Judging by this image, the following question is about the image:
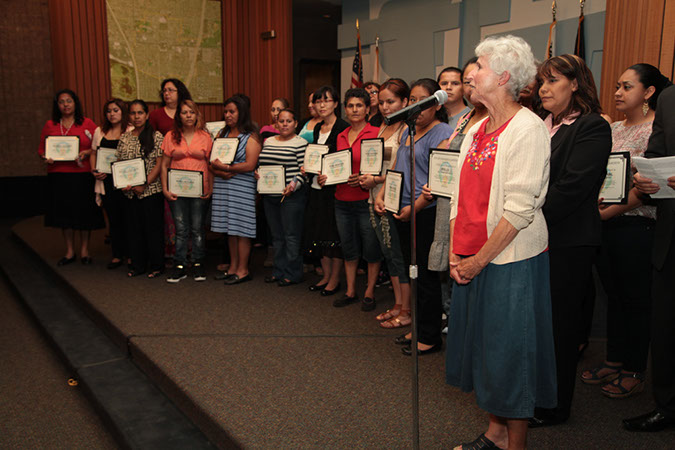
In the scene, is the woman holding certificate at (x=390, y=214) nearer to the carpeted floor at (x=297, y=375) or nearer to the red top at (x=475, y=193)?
the carpeted floor at (x=297, y=375)

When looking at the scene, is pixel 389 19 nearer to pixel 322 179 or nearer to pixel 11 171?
pixel 322 179

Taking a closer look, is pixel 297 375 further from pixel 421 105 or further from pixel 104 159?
pixel 104 159

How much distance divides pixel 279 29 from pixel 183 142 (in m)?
3.13

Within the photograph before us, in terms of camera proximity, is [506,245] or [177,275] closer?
[506,245]

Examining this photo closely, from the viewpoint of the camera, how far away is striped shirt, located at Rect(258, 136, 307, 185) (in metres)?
3.95

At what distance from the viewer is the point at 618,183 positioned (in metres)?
2.19

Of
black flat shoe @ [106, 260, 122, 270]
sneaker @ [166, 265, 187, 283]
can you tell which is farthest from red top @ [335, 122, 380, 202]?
black flat shoe @ [106, 260, 122, 270]

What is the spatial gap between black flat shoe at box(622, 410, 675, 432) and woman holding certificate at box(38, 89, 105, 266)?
4374mm

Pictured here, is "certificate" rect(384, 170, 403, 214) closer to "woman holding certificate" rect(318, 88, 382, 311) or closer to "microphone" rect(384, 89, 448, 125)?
"woman holding certificate" rect(318, 88, 382, 311)

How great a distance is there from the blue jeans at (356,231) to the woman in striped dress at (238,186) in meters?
0.87

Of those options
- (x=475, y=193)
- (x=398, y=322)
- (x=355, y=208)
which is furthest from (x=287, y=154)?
(x=475, y=193)

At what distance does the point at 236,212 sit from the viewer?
4102 mm

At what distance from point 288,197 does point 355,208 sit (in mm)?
687

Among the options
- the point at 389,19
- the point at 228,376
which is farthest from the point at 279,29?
the point at 228,376
